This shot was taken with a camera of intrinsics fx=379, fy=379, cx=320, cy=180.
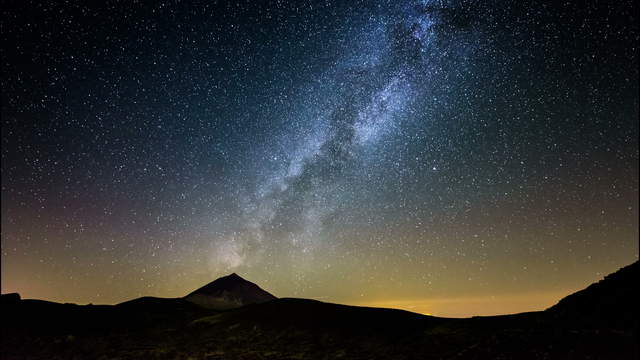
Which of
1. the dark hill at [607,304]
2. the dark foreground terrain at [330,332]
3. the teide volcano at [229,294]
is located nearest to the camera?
the dark foreground terrain at [330,332]

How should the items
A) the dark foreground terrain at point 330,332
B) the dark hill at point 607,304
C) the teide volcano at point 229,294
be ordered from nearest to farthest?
the dark foreground terrain at point 330,332 < the dark hill at point 607,304 < the teide volcano at point 229,294

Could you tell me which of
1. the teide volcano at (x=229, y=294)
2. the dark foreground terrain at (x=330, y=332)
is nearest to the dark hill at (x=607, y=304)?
the dark foreground terrain at (x=330, y=332)

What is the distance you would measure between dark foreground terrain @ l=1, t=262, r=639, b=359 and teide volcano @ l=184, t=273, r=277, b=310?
41682 mm

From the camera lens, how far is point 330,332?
30.2 metres

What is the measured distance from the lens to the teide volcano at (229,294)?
8425 centimetres

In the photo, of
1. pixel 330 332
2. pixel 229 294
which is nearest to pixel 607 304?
pixel 330 332

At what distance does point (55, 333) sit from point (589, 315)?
41.7 metres

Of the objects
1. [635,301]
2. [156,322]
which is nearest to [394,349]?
[635,301]

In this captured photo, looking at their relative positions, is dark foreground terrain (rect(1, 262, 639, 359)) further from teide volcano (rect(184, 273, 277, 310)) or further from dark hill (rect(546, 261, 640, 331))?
teide volcano (rect(184, 273, 277, 310))

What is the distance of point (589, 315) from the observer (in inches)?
885

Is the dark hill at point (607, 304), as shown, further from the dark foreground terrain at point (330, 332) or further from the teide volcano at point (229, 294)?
the teide volcano at point (229, 294)

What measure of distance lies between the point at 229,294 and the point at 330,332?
64.7m

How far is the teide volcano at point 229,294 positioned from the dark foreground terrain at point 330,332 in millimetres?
41682

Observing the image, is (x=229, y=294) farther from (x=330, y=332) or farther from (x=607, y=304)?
(x=607, y=304)
